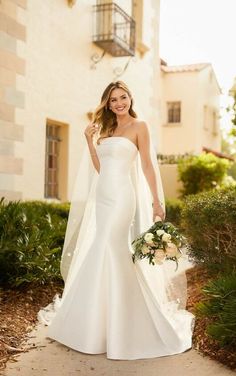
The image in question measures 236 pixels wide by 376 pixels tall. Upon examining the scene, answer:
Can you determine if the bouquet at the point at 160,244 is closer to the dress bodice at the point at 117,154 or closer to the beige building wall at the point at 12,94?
the dress bodice at the point at 117,154

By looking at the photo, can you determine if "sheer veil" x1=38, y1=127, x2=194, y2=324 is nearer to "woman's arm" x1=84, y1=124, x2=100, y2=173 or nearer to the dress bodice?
"woman's arm" x1=84, y1=124, x2=100, y2=173

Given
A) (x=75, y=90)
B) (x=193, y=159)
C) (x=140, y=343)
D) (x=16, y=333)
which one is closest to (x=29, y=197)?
(x=75, y=90)

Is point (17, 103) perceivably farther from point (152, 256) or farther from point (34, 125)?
point (152, 256)

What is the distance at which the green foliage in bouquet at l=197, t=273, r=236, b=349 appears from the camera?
13.4ft

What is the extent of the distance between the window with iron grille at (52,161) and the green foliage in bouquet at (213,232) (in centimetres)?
547

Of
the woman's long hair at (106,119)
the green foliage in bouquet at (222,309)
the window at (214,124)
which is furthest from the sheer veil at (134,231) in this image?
the window at (214,124)

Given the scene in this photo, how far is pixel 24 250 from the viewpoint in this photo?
6156mm

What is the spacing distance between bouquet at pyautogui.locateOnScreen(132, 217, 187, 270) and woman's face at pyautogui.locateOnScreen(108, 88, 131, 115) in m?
1.15

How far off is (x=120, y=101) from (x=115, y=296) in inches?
70.8

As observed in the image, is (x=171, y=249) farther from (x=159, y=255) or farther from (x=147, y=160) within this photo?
(x=147, y=160)

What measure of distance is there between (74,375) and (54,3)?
855 cm

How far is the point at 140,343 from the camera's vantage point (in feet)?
14.5

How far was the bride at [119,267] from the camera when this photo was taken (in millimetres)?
4434

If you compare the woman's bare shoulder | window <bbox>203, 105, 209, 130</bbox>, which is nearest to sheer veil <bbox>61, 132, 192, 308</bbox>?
the woman's bare shoulder
